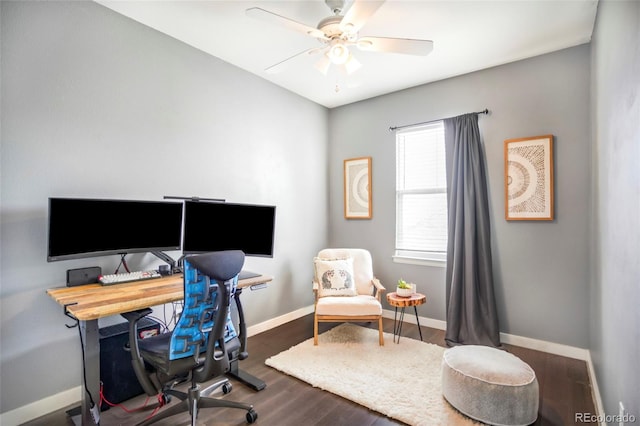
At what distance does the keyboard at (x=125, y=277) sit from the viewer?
7.09 ft

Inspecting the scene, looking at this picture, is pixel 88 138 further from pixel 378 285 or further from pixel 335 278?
pixel 378 285

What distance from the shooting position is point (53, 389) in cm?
215

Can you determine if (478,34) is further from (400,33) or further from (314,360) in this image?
(314,360)

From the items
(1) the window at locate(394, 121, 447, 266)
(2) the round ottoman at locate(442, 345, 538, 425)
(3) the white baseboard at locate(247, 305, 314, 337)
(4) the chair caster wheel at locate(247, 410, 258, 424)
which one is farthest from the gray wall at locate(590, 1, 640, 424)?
(3) the white baseboard at locate(247, 305, 314, 337)

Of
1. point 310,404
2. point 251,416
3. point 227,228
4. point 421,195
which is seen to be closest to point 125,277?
point 227,228

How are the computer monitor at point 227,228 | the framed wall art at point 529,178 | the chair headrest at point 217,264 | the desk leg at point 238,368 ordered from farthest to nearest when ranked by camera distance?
the framed wall art at point 529,178
the computer monitor at point 227,228
the desk leg at point 238,368
the chair headrest at point 217,264

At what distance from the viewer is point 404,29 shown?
8.52 feet

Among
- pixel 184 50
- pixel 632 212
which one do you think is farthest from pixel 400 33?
pixel 632 212

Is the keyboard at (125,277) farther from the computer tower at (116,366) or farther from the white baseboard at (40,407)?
the white baseboard at (40,407)

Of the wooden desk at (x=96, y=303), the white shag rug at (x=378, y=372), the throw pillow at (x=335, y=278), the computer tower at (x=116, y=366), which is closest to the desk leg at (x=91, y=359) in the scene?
the wooden desk at (x=96, y=303)

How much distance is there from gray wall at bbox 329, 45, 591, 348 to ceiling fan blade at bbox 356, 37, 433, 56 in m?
1.46

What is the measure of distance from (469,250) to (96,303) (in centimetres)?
308

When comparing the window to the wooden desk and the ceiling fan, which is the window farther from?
the wooden desk

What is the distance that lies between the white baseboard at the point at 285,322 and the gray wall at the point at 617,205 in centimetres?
61
